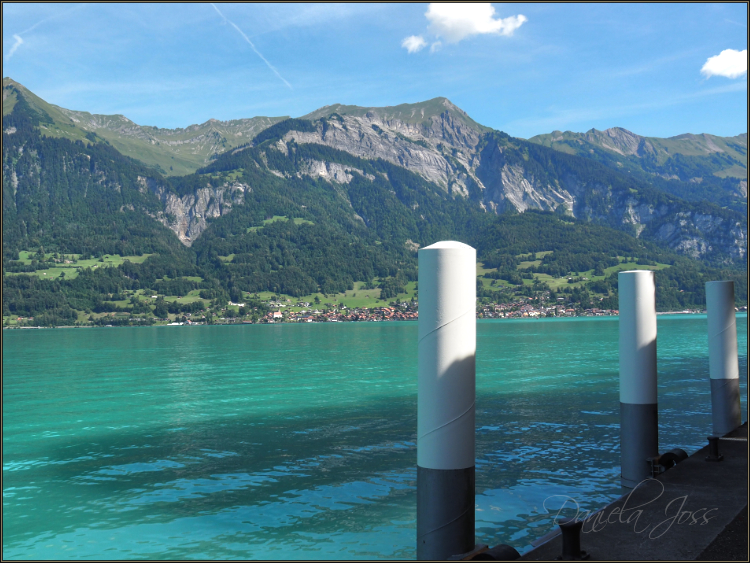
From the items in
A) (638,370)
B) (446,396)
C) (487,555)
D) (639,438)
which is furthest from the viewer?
(639,438)

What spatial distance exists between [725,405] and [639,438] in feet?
17.7

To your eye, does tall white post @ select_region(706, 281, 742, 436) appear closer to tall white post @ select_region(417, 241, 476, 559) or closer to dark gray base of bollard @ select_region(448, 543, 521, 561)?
dark gray base of bollard @ select_region(448, 543, 521, 561)

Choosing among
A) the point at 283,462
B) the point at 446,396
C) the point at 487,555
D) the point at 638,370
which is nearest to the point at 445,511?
the point at 487,555

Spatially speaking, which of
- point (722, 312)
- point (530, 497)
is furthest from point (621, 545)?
point (722, 312)

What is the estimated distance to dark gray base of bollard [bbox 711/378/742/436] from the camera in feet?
46.8

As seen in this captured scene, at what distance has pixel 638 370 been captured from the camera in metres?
10.3

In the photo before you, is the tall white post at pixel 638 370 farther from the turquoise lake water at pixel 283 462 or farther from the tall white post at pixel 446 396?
the tall white post at pixel 446 396

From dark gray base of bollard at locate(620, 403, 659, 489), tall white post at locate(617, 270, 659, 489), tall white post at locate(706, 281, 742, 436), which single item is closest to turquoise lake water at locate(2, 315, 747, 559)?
dark gray base of bollard at locate(620, 403, 659, 489)

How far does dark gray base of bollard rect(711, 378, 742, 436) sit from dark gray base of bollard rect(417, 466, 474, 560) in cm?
1051

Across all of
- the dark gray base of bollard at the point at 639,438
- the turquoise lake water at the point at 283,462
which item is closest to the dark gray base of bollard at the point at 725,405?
the turquoise lake water at the point at 283,462

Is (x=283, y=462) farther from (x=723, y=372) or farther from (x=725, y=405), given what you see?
(x=723, y=372)

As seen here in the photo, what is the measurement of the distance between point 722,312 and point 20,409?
32450mm

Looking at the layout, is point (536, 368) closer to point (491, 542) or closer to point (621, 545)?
point (491, 542)

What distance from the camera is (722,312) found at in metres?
13.8
